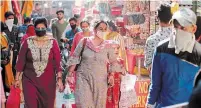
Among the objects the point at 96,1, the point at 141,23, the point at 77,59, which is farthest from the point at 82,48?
the point at 96,1

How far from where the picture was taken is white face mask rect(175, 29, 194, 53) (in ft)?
14.5

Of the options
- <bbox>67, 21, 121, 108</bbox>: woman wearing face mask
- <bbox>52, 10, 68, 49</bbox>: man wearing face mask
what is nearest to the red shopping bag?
<bbox>67, 21, 121, 108</bbox>: woman wearing face mask

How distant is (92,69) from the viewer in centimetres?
622

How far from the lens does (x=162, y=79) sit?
4.53m

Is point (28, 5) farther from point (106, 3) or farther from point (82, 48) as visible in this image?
point (82, 48)

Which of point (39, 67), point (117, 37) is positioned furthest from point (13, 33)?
point (39, 67)

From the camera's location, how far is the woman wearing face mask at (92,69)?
618cm

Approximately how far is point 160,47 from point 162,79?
0.27 metres

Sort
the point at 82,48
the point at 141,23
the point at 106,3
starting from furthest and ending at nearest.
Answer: the point at 106,3 < the point at 141,23 < the point at 82,48

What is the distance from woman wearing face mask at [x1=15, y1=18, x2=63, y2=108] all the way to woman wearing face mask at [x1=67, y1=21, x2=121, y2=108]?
54 cm

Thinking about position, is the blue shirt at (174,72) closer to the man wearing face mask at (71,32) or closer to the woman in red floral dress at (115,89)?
the woman in red floral dress at (115,89)

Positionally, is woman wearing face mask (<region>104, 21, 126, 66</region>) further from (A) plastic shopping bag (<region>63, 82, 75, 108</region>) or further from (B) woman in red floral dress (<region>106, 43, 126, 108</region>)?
(A) plastic shopping bag (<region>63, 82, 75, 108</region>)

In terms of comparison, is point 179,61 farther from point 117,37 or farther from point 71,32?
point 71,32

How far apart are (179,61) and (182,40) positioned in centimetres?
17
